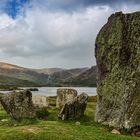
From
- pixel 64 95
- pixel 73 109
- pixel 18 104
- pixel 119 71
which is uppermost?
pixel 119 71

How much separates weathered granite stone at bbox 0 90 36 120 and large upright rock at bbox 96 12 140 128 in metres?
5.86

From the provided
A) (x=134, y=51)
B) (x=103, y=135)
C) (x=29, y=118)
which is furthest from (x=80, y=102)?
(x=103, y=135)

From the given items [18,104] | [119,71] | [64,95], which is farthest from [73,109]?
[64,95]

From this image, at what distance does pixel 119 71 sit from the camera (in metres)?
29.6

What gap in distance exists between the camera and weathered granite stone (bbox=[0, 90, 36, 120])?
3066cm

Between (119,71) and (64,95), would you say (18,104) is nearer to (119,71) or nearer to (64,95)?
(119,71)

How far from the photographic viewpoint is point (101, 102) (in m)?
31.1

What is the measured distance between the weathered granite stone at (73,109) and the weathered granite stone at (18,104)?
9.28ft

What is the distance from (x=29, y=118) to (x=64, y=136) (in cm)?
A: 789

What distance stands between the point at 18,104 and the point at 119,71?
8.89 metres

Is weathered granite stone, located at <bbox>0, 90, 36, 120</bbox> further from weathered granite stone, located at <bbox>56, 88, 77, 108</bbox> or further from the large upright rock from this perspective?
weathered granite stone, located at <bbox>56, 88, 77, 108</bbox>

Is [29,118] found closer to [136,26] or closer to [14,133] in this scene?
[14,133]

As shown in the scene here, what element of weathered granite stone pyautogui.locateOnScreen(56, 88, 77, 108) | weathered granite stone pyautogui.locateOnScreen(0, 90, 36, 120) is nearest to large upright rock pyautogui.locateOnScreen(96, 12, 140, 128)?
weathered granite stone pyautogui.locateOnScreen(0, 90, 36, 120)

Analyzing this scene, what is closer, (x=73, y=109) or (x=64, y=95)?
(x=73, y=109)
